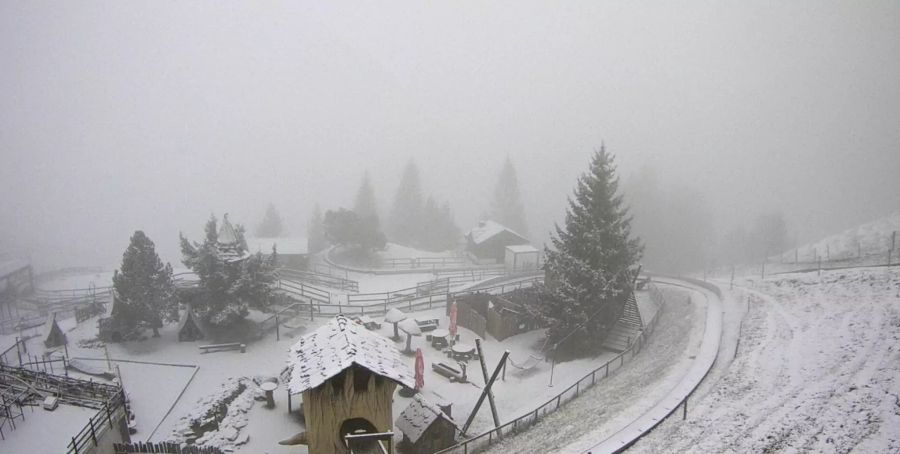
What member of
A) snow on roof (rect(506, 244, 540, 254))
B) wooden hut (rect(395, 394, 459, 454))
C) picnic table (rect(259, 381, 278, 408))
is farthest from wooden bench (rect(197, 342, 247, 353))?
snow on roof (rect(506, 244, 540, 254))

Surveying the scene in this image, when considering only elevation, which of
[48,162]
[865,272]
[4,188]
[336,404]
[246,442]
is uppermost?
[48,162]

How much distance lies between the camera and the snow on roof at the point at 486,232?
49219 mm

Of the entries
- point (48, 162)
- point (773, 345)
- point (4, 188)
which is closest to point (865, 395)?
point (773, 345)

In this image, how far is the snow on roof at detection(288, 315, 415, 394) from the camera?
13938 mm

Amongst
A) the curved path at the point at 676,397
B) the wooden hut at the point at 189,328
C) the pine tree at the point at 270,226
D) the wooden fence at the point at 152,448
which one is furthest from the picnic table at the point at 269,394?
the pine tree at the point at 270,226

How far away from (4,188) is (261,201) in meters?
79.2

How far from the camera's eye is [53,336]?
85.7 feet

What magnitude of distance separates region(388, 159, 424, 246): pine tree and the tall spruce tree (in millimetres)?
40167

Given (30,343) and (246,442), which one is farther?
(30,343)

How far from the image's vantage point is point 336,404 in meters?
14.4

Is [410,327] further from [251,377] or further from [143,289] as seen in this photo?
[143,289]

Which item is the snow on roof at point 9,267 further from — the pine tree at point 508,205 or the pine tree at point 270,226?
the pine tree at point 508,205

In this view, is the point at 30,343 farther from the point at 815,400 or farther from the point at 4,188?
the point at 4,188

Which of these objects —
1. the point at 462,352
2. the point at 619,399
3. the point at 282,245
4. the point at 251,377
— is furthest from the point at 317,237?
the point at 619,399
